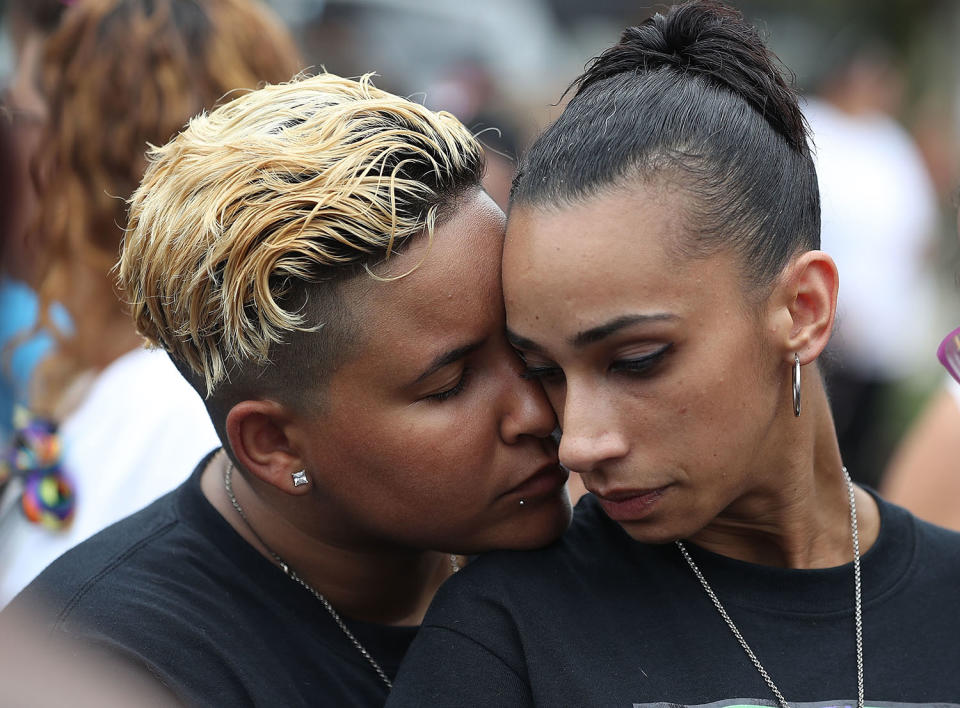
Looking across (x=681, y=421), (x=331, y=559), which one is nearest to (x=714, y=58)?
(x=681, y=421)

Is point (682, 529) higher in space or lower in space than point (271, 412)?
lower

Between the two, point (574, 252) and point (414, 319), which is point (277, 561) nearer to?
point (414, 319)

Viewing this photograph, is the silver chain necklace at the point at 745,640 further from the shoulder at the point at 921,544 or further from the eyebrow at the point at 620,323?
the eyebrow at the point at 620,323

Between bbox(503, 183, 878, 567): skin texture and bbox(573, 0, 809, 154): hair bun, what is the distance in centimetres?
28

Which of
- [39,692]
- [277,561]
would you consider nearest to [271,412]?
[277,561]

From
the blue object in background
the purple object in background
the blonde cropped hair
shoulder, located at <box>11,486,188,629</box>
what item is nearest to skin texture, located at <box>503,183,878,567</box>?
the blonde cropped hair

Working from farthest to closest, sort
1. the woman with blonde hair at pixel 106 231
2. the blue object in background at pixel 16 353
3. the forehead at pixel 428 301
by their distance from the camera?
the blue object in background at pixel 16 353 < the woman with blonde hair at pixel 106 231 < the forehead at pixel 428 301

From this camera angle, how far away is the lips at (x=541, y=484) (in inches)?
90.2

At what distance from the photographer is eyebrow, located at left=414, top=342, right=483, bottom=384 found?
2.20 meters

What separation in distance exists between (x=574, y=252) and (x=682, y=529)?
548 mm

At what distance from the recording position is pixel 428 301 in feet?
7.20

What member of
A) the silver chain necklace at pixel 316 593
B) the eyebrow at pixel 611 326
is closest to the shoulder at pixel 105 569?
the silver chain necklace at pixel 316 593

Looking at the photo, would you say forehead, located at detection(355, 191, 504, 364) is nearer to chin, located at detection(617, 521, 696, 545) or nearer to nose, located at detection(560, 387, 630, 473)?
nose, located at detection(560, 387, 630, 473)

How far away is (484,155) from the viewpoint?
8.09ft
